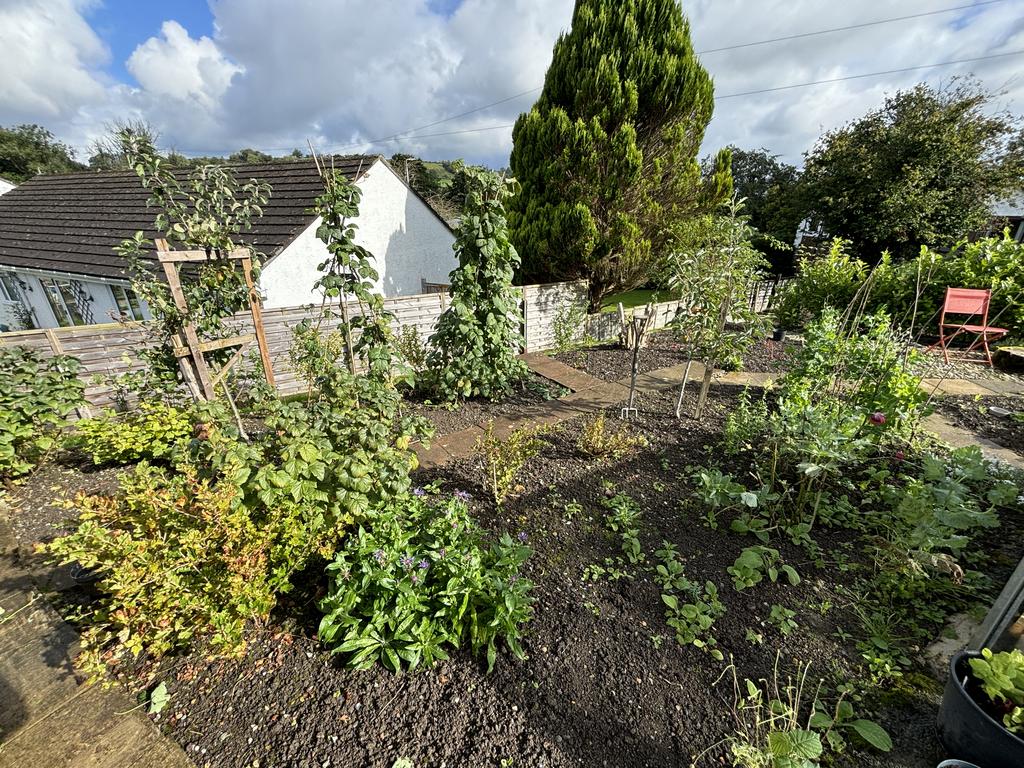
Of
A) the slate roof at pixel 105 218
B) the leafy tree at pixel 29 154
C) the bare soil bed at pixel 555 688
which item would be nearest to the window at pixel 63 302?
the slate roof at pixel 105 218

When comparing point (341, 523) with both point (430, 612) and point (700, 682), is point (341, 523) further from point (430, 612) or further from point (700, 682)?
point (700, 682)

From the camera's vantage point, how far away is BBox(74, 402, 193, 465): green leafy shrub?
11.7 feet

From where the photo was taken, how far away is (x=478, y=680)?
2.00 metres

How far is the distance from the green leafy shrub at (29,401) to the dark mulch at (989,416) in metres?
9.01

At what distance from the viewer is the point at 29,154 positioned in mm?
32031

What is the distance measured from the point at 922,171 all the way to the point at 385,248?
47.8ft

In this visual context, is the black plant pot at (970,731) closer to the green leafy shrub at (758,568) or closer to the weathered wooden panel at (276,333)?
the green leafy shrub at (758,568)

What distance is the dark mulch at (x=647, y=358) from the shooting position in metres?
6.54

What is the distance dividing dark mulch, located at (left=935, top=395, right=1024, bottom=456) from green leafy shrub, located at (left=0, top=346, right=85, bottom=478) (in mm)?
9011

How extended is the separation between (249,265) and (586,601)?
3.93 m

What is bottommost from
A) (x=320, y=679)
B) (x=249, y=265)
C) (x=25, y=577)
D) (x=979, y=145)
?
(x=320, y=679)

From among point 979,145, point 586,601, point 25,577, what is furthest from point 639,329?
point 979,145

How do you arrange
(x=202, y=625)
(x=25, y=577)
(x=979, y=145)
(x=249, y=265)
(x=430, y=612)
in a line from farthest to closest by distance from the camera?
1. (x=979, y=145)
2. (x=249, y=265)
3. (x=25, y=577)
4. (x=430, y=612)
5. (x=202, y=625)

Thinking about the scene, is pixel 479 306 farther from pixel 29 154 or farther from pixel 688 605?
pixel 29 154
